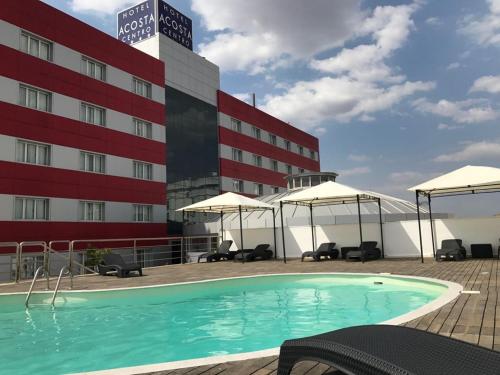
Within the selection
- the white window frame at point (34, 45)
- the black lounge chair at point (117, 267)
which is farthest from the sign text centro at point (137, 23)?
the black lounge chair at point (117, 267)

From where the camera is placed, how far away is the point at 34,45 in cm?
2042

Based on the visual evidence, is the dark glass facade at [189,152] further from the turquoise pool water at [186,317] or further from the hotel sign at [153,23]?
the turquoise pool water at [186,317]

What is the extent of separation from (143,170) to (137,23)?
12455 mm

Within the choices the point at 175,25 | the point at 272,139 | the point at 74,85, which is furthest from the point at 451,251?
the point at 272,139

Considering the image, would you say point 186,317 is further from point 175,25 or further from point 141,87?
point 175,25

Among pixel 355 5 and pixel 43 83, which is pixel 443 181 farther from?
pixel 43 83

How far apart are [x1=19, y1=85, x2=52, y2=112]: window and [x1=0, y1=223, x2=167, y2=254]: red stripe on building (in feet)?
19.0

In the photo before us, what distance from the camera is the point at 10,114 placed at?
1895 cm

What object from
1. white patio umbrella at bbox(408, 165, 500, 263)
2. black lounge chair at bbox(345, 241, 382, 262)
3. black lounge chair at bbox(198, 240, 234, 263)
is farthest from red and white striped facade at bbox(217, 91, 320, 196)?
white patio umbrella at bbox(408, 165, 500, 263)

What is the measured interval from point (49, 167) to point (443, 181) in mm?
18251

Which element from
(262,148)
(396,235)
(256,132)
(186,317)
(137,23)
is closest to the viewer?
(186,317)

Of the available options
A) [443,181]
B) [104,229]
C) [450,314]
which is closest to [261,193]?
[104,229]

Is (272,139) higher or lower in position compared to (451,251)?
higher

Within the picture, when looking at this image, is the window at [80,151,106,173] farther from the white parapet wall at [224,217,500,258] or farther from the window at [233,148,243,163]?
the window at [233,148,243,163]
